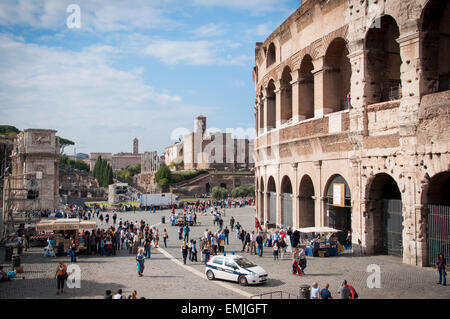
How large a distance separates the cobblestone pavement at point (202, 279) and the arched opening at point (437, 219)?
880 millimetres

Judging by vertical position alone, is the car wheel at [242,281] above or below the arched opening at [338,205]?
below

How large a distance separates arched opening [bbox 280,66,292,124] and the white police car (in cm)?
1331

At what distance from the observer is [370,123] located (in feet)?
61.0

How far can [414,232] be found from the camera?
16266mm

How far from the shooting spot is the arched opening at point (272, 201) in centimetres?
2920

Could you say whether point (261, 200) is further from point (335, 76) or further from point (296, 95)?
point (335, 76)

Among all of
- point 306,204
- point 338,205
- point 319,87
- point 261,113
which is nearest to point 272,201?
point 306,204

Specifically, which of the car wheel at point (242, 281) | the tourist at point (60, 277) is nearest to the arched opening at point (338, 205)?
the car wheel at point (242, 281)

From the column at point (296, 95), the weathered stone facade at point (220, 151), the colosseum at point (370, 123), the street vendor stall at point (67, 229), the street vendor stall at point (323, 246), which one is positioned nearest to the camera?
the colosseum at point (370, 123)

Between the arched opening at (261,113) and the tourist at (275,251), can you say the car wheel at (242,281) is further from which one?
the arched opening at (261,113)

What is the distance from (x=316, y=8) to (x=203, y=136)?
87.9 meters

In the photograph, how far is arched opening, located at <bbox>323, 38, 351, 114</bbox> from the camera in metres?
21.4

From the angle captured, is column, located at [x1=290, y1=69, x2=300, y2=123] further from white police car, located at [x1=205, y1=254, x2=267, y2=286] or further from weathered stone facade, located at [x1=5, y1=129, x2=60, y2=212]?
weathered stone facade, located at [x1=5, y1=129, x2=60, y2=212]

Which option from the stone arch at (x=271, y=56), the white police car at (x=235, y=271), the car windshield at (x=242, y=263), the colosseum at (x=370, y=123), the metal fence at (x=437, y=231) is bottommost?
the white police car at (x=235, y=271)
